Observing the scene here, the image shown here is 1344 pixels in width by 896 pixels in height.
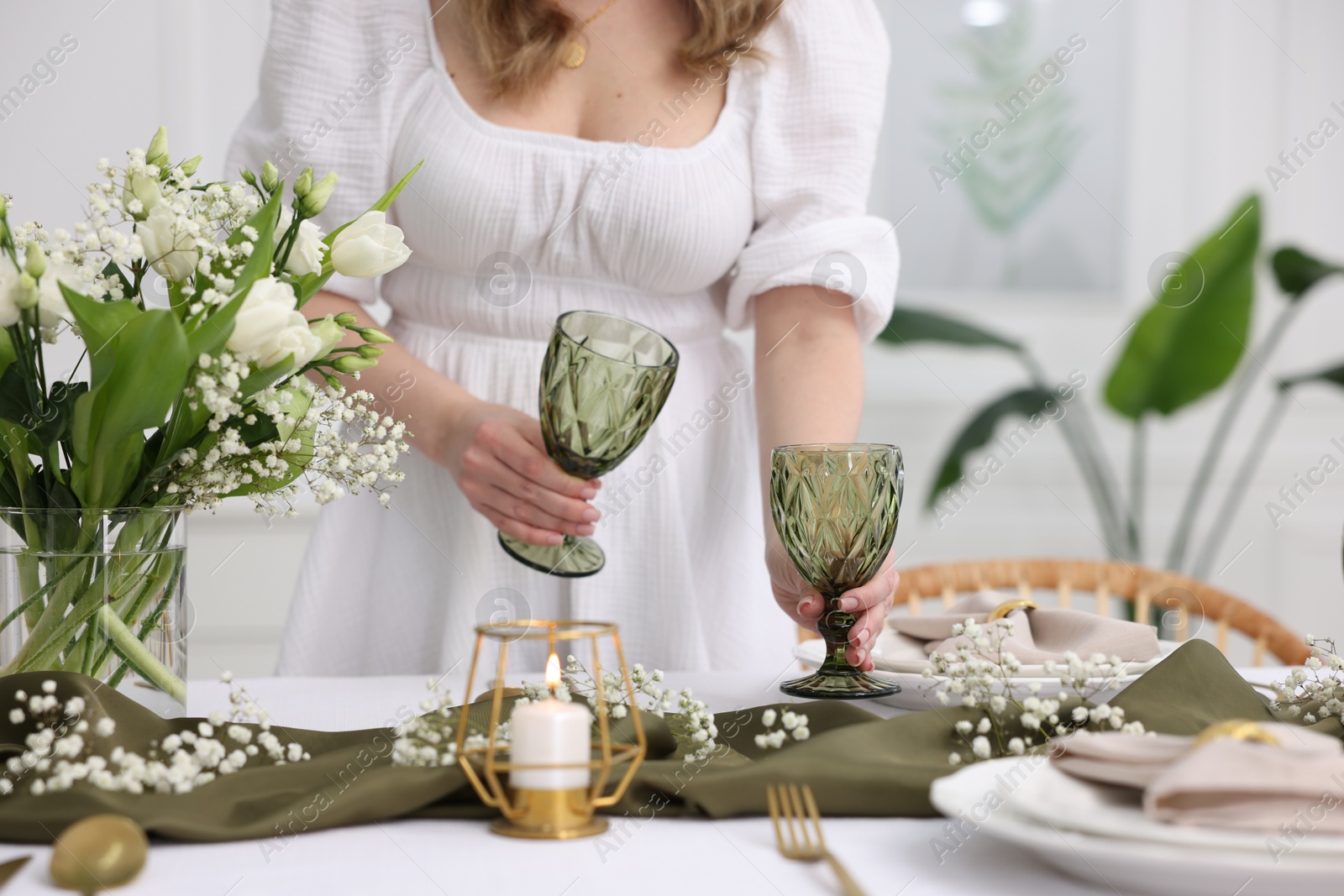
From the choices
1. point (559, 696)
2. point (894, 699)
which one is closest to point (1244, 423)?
point (894, 699)

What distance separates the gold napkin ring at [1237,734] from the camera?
0.44m

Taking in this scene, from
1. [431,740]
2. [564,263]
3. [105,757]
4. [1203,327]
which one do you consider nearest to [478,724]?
[431,740]

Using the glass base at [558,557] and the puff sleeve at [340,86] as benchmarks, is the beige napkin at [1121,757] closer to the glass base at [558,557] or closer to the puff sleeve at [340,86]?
the glass base at [558,557]

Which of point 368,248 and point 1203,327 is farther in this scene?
point 1203,327

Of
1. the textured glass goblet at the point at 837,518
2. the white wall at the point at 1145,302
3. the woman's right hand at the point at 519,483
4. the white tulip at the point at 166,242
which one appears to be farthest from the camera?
the white wall at the point at 1145,302

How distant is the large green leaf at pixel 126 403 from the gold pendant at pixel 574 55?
723 mm

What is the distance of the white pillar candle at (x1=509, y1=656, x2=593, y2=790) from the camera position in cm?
47

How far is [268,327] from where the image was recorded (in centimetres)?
55

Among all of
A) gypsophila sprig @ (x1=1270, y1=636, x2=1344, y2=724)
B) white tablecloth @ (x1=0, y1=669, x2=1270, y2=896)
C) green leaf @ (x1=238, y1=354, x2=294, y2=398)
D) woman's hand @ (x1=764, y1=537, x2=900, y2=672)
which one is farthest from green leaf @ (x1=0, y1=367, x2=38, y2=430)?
gypsophila sprig @ (x1=1270, y1=636, x2=1344, y2=724)

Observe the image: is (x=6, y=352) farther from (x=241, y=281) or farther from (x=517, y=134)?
(x=517, y=134)

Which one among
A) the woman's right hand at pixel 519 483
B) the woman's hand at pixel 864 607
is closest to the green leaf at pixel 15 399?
the woman's right hand at pixel 519 483

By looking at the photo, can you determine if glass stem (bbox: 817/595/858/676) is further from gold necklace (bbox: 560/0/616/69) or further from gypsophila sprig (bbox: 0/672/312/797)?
gold necklace (bbox: 560/0/616/69)

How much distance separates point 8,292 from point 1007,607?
653mm

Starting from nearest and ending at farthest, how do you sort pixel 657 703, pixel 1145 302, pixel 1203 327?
pixel 657 703
pixel 1203 327
pixel 1145 302
